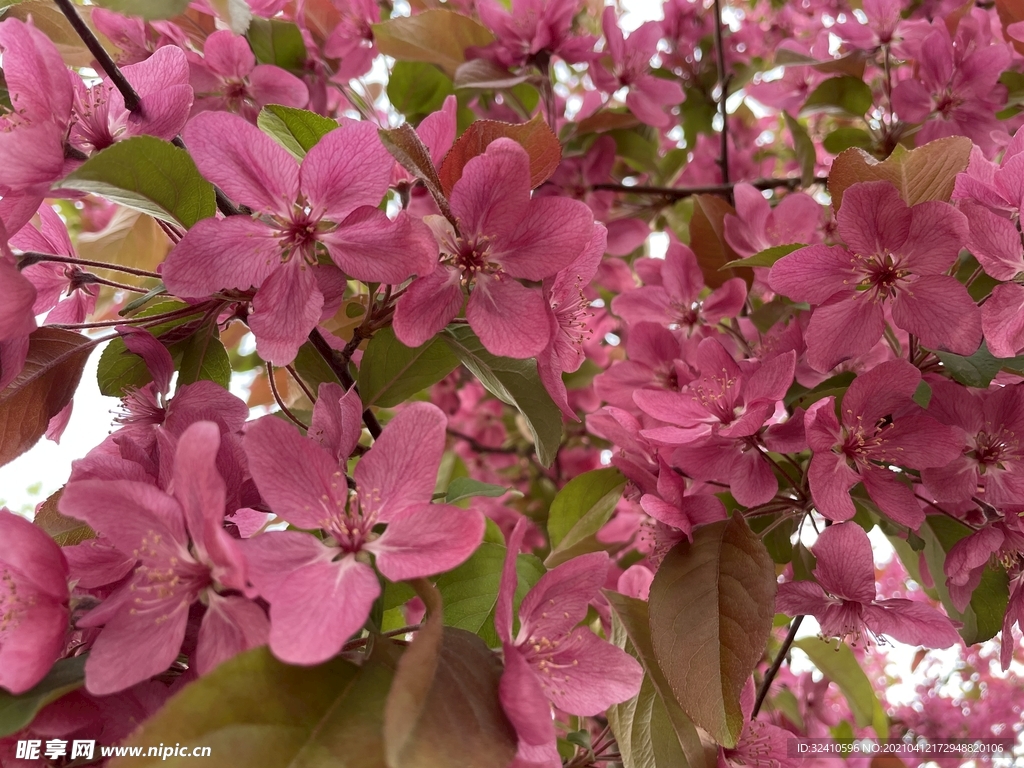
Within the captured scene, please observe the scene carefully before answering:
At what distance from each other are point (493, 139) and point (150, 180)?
0.35 m

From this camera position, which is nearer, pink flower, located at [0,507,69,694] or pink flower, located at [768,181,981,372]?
pink flower, located at [0,507,69,694]

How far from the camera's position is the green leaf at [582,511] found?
106cm

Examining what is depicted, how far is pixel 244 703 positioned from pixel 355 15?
1.32m

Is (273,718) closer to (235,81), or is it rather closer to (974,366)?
(974,366)

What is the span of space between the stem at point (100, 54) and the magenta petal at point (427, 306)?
1.20 feet

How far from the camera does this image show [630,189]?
5.17ft

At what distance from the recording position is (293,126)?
2.67 feet

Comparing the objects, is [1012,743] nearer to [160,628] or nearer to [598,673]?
[598,673]

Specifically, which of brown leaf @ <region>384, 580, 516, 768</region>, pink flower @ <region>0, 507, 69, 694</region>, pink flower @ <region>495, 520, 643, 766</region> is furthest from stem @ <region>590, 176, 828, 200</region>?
pink flower @ <region>0, 507, 69, 694</region>

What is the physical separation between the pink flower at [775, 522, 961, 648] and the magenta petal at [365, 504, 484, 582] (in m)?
0.48

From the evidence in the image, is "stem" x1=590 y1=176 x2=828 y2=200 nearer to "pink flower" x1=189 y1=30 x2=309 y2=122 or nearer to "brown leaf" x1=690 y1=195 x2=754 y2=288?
"brown leaf" x1=690 y1=195 x2=754 y2=288

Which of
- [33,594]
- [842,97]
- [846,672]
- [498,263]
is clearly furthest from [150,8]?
[846,672]

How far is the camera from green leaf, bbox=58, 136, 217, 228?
63 cm

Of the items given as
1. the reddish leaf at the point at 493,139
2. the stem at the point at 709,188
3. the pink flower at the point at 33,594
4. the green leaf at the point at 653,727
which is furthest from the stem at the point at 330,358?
the stem at the point at 709,188
